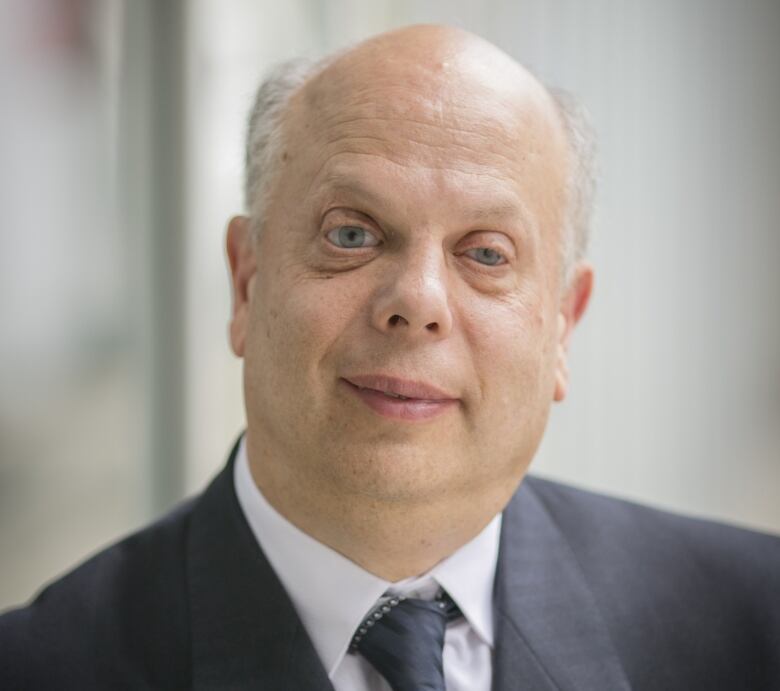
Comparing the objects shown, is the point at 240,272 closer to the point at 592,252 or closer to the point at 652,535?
the point at 652,535

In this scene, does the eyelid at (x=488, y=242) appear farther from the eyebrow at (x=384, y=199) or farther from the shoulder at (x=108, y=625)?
the shoulder at (x=108, y=625)

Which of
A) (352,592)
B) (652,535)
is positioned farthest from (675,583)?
(352,592)

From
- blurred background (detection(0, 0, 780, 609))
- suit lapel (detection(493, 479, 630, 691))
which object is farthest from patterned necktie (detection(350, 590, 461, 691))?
blurred background (detection(0, 0, 780, 609))

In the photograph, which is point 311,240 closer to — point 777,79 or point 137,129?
point 137,129

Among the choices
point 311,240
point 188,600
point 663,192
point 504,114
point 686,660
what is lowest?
point 686,660

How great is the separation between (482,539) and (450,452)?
0.28 meters

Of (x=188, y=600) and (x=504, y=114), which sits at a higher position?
(x=504, y=114)

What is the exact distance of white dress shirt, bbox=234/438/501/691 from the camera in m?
1.62

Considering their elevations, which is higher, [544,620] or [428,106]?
[428,106]

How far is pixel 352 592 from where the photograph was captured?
5.35ft

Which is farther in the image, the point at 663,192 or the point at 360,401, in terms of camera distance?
the point at 663,192

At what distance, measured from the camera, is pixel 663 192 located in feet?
11.0

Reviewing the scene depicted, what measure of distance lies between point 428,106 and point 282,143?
271 mm

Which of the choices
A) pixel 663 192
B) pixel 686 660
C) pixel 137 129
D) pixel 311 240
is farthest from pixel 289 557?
pixel 663 192
